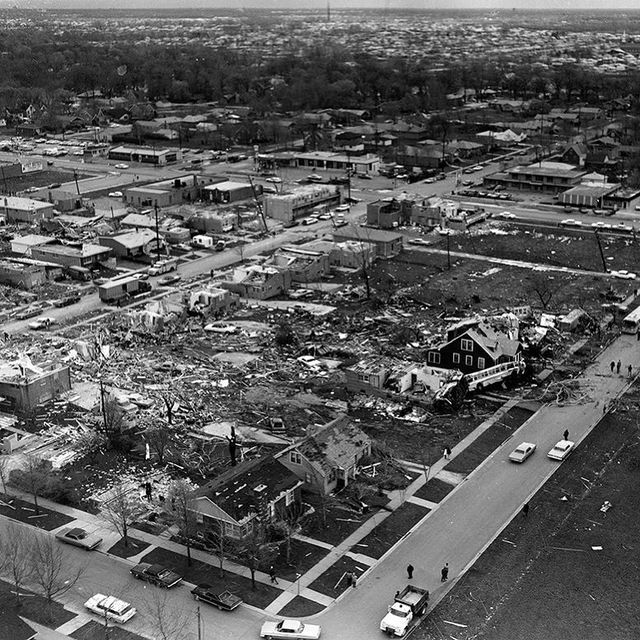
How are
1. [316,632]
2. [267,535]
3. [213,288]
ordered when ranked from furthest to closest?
[213,288], [267,535], [316,632]

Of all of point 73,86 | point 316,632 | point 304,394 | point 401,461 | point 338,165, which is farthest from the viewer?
point 73,86

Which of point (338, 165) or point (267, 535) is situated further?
point (338, 165)

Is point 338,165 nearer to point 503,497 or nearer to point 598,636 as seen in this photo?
point 503,497

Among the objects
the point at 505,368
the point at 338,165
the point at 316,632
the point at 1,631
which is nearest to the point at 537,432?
the point at 505,368

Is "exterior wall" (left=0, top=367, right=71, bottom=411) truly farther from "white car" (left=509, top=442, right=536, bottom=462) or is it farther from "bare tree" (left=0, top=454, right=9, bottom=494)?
"white car" (left=509, top=442, right=536, bottom=462)

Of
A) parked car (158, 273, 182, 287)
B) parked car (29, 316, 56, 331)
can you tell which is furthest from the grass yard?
parked car (158, 273, 182, 287)

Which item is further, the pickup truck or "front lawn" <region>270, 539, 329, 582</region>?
"front lawn" <region>270, 539, 329, 582</region>
